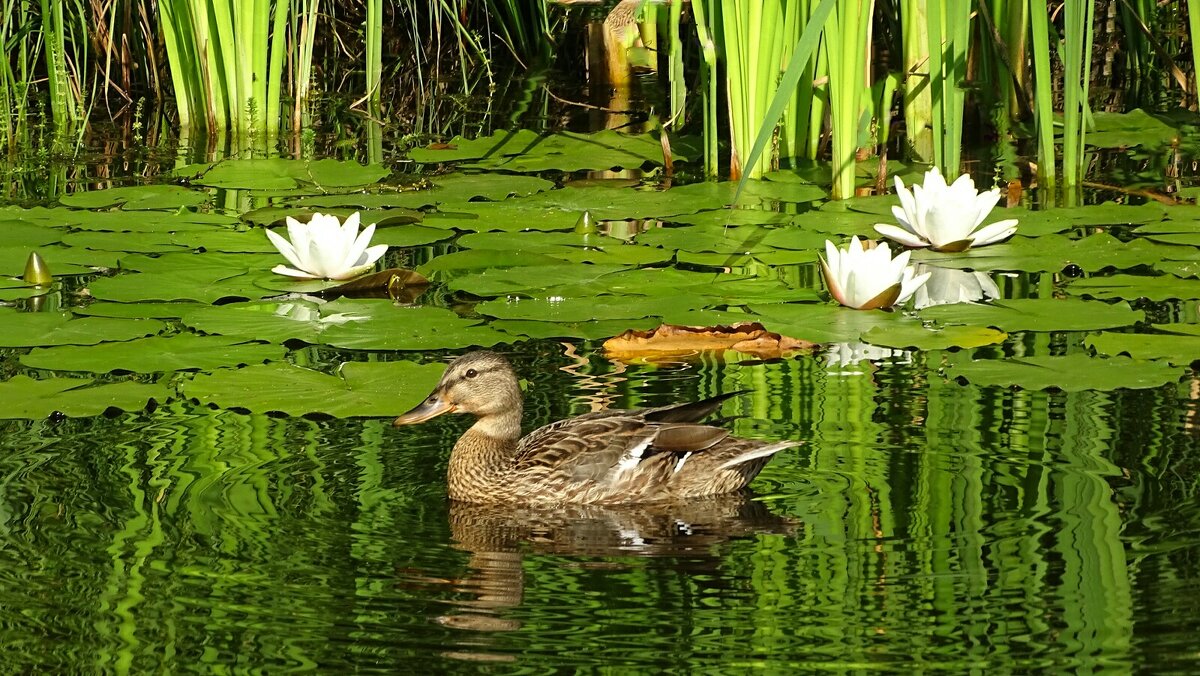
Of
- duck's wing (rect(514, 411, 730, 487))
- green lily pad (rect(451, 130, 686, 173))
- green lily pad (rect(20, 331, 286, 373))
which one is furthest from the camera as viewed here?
green lily pad (rect(451, 130, 686, 173))

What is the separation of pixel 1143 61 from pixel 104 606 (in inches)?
373

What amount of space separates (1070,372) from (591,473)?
5.30 ft

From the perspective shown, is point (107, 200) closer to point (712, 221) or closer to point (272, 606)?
point (712, 221)

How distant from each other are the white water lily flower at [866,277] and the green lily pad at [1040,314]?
0.15m

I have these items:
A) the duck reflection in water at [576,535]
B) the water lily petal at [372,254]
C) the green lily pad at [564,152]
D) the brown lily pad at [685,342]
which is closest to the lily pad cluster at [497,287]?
the brown lily pad at [685,342]

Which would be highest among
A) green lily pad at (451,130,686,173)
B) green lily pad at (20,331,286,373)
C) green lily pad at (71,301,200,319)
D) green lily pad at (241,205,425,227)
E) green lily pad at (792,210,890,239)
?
green lily pad at (451,130,686,173)

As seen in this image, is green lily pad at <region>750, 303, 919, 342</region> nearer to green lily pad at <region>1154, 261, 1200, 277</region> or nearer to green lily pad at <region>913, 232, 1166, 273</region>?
green lily pad at <region>913, 232, 1166, 273</region>

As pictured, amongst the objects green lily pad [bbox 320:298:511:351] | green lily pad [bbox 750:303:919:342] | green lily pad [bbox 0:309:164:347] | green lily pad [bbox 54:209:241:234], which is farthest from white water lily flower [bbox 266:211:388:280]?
green lily pad [bbox 750:303:919:342]

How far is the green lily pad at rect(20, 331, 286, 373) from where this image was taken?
5.34m

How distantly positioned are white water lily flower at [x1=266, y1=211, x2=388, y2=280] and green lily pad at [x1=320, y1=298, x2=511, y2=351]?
1.36ft

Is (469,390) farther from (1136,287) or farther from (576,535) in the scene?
(1136,287)

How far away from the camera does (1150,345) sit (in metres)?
5.29

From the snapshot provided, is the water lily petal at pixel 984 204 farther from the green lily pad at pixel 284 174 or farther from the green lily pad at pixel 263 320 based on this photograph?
the green lily pad at pixel 284 174

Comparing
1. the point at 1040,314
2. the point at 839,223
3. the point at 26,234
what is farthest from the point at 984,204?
the point at 26,234
